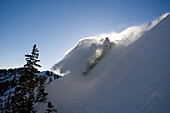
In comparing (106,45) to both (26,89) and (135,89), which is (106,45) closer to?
(135,89)

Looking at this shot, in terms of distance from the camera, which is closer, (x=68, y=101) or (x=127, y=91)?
(x=127, y=91)

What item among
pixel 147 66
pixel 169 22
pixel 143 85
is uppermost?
pixel 169 22

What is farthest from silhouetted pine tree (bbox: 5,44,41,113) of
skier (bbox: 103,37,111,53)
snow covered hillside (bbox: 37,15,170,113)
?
skier (bbox: 103,37,111,53)

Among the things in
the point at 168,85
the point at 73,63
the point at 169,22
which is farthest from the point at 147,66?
the point at 73,63

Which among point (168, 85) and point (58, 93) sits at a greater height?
point (168, 85)

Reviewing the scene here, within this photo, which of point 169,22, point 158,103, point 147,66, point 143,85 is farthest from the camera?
point 169,22

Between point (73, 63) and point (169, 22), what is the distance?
9.76m

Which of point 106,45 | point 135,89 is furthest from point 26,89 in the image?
point 106,45

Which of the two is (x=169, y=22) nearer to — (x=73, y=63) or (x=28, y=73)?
(x=73, y=63)

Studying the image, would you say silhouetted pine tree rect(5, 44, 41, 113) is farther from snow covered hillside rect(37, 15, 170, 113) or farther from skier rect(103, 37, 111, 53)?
skier rect(103, 37, 111, 53)

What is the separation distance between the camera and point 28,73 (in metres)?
7.79

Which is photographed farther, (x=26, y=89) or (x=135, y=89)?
(x=26, y=89)

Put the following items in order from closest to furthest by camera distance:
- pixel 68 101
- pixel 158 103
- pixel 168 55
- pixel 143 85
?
pixel 158 103 < pixel 143 85 < pixel 168 55 < pixel 68 101

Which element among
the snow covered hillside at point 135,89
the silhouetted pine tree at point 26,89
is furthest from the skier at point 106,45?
the silhouetted pine tree at point 26,89
